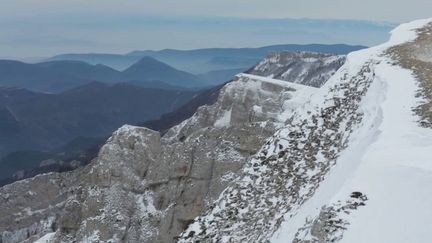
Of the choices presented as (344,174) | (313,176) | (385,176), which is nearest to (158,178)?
(313,176)

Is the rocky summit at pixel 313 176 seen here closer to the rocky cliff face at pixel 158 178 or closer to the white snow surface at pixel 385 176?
the white snow surface at pixel 385 176

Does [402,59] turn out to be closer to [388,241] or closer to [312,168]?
[312,168]

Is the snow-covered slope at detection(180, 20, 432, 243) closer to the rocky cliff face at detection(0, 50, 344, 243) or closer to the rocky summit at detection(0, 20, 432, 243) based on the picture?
the rocky summit at detection(0, 20, 432, 243)

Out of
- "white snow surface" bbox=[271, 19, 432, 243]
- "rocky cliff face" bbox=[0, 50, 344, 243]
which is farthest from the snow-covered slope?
"rocky cliff face" bbox=[0, 50, 344, 243]

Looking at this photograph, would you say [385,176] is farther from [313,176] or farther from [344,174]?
[313,176]

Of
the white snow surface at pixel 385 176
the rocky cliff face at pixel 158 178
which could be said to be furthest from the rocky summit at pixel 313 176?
the rocky cliff face at pixel 158 178

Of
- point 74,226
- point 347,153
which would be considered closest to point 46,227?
point 74,226
